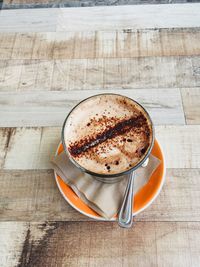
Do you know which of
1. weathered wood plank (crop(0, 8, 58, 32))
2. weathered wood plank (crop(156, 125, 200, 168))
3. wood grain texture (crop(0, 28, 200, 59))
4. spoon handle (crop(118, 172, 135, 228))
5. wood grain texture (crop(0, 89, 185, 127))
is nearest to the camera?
spoon handle (crop(118, 172, 135, 228))

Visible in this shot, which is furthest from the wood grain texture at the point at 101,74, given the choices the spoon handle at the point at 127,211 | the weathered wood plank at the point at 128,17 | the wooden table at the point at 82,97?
the spoon handle at the point at 127,211

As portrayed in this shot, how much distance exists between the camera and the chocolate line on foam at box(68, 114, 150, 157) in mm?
866

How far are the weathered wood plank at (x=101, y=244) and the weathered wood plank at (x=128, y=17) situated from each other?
0.77m

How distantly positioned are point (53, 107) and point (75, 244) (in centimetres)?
46

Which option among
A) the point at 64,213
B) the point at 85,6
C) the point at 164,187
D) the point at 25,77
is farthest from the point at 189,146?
the point at 85,6

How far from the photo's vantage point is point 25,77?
123 centimetres

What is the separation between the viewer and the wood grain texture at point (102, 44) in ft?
4.10

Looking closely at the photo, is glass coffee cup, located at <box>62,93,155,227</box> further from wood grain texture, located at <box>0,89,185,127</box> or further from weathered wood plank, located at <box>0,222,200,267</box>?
wood grain texture, located at <box>0,89,185,127</box>

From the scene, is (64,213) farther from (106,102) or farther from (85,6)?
(85,6)

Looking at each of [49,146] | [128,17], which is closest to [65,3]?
[128,17]

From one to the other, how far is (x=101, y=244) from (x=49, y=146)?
1.09ft

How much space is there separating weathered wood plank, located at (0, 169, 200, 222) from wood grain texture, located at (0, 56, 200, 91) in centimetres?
34

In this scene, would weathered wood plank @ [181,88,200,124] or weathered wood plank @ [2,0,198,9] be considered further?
weathered wood plank @ [2,0,198,9]

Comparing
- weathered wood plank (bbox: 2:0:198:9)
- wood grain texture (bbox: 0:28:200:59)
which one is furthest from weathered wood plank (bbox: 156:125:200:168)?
weathered wood plank (bbox: 2:0:198:9)
